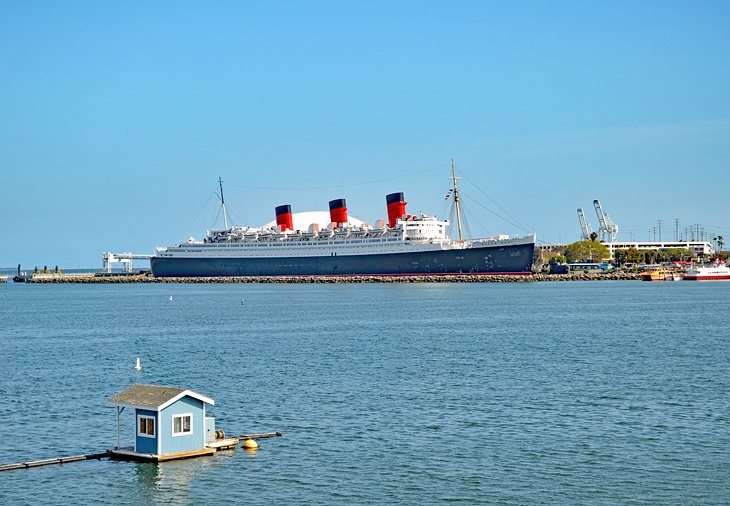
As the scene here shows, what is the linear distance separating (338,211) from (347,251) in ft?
25.1

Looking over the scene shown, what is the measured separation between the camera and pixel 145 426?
16766mm

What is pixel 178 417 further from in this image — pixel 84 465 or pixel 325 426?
pixel 325 426

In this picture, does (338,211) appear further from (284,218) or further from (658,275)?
(658,275)

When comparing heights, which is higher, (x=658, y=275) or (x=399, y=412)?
(x=658, y=275)

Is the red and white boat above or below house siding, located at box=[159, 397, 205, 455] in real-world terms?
above

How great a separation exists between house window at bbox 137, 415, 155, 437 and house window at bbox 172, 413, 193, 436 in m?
0.36

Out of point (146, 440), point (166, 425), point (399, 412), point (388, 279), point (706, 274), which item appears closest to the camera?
point (166, 425)

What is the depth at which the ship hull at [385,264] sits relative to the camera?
108 metres

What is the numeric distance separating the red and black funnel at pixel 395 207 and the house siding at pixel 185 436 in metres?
97.4

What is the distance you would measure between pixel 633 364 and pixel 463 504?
15.7 m

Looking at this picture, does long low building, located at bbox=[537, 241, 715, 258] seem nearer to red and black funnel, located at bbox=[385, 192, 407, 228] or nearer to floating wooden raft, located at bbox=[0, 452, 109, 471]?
red and black funnel, located at bbox=[385, 192, 407, 228]

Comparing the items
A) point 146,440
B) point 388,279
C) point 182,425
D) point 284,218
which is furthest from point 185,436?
point 284,218

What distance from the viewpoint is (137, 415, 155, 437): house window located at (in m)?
16.6

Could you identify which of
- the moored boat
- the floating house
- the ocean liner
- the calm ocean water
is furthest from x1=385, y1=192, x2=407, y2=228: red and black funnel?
the floating house
